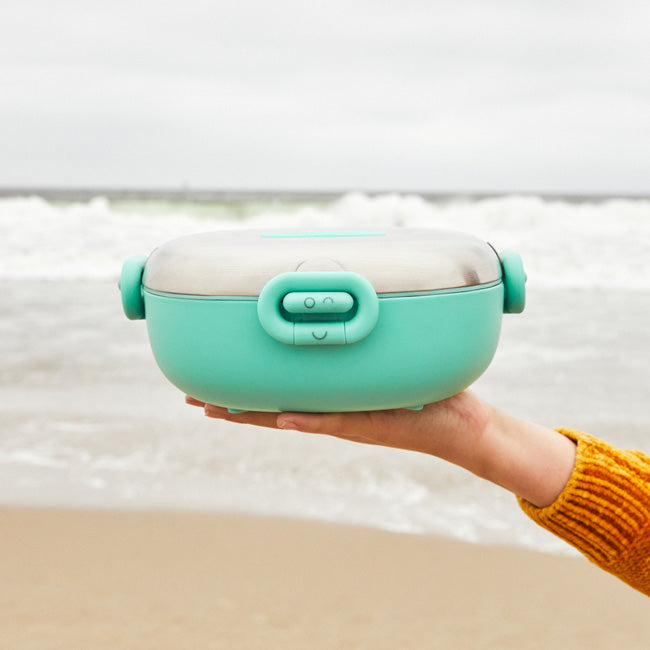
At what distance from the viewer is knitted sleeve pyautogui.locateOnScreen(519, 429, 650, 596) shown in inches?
28.4

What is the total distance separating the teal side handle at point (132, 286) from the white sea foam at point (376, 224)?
4034 millimetres

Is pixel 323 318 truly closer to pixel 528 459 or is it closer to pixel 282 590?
pixel 528 459

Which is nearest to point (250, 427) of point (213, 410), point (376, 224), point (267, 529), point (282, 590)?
point (267, 529)

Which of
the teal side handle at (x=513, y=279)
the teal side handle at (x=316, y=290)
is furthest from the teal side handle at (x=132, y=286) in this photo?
the teal side handle at (x=513, y=279)

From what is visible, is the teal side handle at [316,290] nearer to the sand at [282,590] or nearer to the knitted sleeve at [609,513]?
the knitted sleeve at [609,513]

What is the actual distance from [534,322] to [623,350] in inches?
24.8

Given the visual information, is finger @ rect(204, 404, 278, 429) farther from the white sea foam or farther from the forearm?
the white sea foam

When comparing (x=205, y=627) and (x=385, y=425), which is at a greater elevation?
(x=385, y=425)

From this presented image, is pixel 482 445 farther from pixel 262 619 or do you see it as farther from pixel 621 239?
pixel 621 239

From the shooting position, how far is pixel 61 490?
168cm

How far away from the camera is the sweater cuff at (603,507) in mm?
721

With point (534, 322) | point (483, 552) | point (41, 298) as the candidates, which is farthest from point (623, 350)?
point (41, 298)

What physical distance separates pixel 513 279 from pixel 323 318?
215 mm

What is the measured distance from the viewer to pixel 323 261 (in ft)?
1.99
